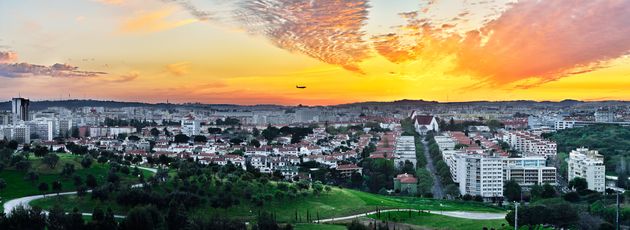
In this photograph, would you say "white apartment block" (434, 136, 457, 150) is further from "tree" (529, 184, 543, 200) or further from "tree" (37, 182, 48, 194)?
"tree" (37, 182, 48, 194)

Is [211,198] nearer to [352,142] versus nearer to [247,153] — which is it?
[247,153]

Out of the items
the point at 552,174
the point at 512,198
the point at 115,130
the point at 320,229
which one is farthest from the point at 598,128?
the point at 115,130

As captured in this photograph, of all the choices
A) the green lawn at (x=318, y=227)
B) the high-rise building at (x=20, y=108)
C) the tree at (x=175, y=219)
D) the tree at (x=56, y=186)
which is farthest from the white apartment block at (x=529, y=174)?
the high-rise building at (x=20, y=108)

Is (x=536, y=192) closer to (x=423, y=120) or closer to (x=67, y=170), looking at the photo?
(x=67, y=170)

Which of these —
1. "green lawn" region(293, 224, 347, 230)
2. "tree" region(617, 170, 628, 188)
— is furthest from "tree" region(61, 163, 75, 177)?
"tree" region(617, 170, 628, 188)

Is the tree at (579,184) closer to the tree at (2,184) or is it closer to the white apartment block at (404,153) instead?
A: the white apartment block at (404,153)

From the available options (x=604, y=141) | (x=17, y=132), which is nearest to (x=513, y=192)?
(x=604, y=141)
